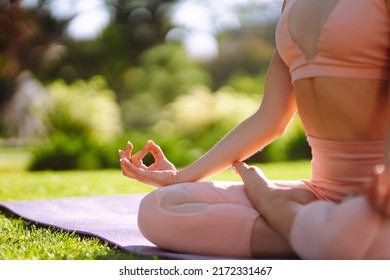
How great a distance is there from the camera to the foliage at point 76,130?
325 inches

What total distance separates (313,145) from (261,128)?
21cm

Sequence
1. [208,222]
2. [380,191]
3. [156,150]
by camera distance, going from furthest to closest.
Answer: [156,150] < [208,222] < [380,191]

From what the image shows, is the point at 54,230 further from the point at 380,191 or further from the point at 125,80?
the point at 125,80

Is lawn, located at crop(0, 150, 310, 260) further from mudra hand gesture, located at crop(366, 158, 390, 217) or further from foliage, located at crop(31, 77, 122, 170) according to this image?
foliage, located at crop(31, 77, 122, 170)

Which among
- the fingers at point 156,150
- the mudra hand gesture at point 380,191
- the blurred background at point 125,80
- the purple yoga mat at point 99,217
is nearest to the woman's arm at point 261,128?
the fingers at point 156,150

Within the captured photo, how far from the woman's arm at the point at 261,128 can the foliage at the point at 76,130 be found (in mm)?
6093

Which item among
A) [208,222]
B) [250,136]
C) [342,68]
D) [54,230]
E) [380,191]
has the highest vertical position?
[342,68]

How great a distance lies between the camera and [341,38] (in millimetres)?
1951

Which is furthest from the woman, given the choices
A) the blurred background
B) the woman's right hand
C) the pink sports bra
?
the blurred background

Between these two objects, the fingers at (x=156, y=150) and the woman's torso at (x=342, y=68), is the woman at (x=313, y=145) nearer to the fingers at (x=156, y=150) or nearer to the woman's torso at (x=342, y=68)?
the woman's torso at (x=342, y=68)

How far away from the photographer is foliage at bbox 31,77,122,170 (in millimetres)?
8250

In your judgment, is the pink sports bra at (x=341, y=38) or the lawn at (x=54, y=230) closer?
the pink sports bra at (x=341, y=38)

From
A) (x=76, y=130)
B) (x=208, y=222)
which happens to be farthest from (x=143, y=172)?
(x=76, y=130)
